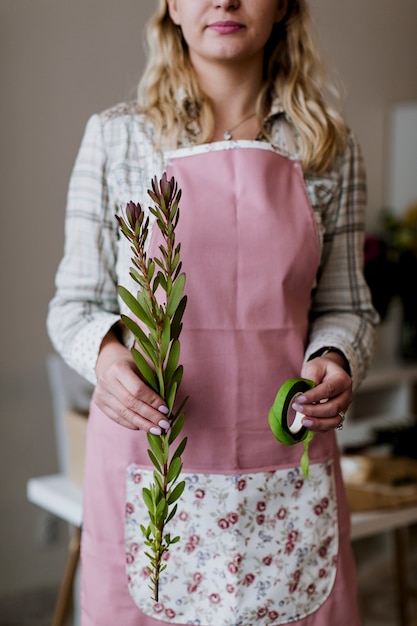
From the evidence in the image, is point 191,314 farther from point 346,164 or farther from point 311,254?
point 346,164

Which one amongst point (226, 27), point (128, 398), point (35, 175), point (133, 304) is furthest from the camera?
point (35, 175)

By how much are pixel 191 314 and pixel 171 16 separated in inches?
18.7

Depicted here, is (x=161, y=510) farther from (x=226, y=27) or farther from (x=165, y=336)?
(x=226, y=27)

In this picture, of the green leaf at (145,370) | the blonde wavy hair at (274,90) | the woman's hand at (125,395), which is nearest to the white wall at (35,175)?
the blonde wavy hair at (274,90)

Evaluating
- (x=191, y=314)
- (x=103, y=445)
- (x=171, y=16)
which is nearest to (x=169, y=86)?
(x=171, y=16)

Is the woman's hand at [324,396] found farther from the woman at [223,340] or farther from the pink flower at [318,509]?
the pink flower at [318,509]

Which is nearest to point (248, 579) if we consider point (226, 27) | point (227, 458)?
point (227, 458)

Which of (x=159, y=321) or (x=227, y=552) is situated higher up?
(x=159, y=321)

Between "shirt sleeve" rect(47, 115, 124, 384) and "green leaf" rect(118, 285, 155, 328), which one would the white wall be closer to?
"shirt sleeve" rect(47, 115, 124, 384)

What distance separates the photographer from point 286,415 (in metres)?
1.09

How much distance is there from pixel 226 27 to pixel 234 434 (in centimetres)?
56

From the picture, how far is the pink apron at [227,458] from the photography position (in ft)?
4.07

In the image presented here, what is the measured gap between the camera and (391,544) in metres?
3.84

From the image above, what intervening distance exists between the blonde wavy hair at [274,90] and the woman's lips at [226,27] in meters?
0.13
